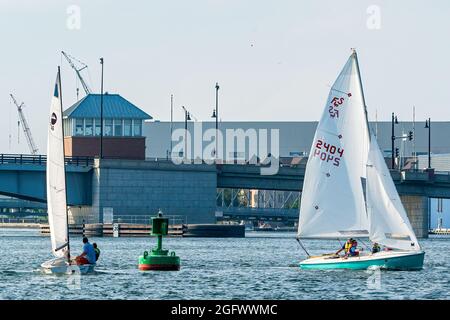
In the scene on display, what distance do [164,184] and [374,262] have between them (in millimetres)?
90318

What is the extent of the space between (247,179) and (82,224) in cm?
1884

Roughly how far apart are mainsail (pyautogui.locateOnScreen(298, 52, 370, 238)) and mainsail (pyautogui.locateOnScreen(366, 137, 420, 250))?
0.45 meters

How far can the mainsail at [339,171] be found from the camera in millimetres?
73625

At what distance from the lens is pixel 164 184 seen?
534ft

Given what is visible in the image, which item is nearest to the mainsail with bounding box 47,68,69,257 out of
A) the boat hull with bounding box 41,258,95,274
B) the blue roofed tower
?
the boat hull with bounding box 41,258,95,274

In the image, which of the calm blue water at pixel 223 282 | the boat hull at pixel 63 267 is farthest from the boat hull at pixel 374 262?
the boat hull at pixel 63 267

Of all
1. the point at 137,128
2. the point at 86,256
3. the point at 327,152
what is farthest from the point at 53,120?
the point at 137,128

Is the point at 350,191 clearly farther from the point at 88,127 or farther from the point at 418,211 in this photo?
the point at 88,127

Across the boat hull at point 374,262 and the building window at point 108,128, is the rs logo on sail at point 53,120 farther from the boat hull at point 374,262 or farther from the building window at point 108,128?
the building window at point 108,128

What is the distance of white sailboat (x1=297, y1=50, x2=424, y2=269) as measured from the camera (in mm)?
73625

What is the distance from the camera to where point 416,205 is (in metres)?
170

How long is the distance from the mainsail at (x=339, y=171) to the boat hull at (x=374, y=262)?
1298 millimetres

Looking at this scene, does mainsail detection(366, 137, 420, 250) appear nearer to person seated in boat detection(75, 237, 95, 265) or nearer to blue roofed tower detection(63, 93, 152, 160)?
person seated in boat detection(75, 237, 95, 265)
